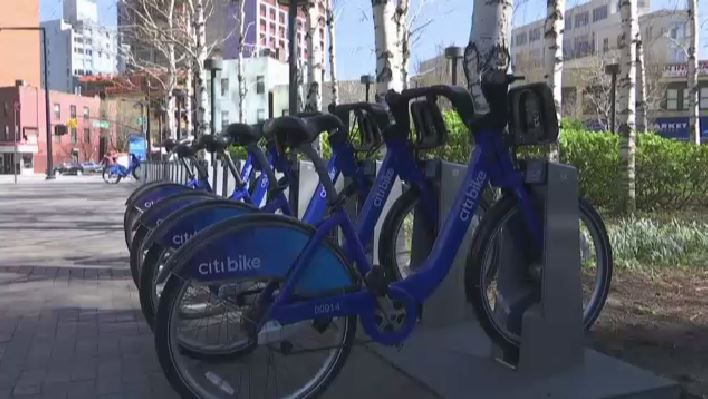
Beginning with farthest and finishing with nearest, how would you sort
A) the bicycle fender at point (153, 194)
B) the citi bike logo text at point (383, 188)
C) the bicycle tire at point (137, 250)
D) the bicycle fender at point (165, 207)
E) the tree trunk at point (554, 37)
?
the tree trunk at point (554, 37) < the bicycle fender at point (153, 194) < the bicycle tire at point (137, 250) < the bicycle fender at point (165, 207) < the citi bike logo text at point (383, 188)

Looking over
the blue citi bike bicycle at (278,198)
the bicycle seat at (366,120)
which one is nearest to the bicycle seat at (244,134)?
the blue citi bike bicycle at (278,198)

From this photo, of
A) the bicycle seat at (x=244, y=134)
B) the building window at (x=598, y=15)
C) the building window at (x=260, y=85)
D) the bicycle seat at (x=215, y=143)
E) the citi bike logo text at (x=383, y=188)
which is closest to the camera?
the citi bike logo text at (x=383, y=188)

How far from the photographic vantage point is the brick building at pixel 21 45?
81.3m

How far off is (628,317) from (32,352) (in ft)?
13.8

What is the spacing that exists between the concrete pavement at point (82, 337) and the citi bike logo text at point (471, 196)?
0.97 m

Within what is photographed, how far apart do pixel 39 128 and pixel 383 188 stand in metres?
82.5

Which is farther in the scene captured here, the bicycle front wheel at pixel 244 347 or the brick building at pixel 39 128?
the brick building at pixel 39 128

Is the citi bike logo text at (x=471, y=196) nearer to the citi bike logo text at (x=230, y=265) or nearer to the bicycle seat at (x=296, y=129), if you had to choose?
the bicycle seat at (x=296, y=129)

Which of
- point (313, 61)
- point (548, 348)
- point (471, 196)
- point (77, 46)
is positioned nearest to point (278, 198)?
point (471, 196)

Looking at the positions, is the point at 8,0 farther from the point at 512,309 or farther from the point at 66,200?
the point at 512,309

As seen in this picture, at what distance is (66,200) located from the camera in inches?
867

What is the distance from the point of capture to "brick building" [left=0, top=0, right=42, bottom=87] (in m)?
81.3

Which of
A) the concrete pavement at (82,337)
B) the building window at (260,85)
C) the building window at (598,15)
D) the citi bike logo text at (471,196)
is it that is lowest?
the concrete pavement at (82,337)

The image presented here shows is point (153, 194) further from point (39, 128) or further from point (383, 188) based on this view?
point (39, 128)
